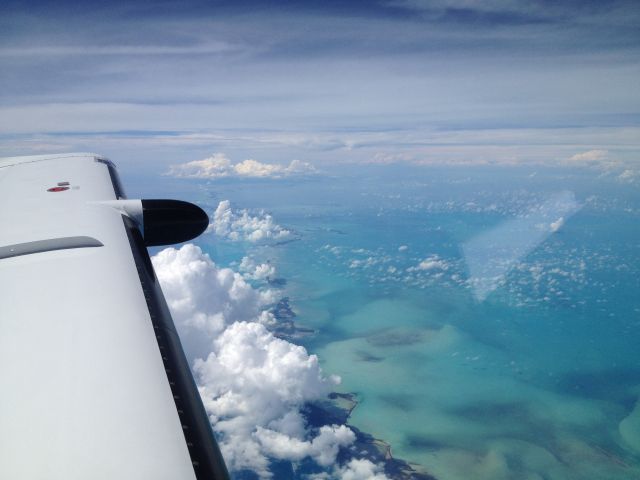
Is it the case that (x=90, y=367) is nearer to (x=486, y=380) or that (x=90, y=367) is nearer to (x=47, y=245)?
(x=47, y=245)

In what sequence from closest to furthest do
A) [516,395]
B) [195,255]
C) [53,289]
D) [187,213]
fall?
[53,289] → [187,213] → [516,395] → [195,255]

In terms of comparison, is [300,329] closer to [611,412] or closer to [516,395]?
[516,395]

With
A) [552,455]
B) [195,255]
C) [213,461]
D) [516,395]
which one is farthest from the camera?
[195,255]

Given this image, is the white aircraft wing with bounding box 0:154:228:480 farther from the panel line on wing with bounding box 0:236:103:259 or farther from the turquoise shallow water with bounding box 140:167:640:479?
the turquoise shallow water with bounding box 140:167:640:479

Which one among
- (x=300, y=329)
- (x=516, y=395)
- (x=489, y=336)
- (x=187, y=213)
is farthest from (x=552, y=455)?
(x=187, y=213)

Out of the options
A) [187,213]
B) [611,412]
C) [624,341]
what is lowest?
[624,341]

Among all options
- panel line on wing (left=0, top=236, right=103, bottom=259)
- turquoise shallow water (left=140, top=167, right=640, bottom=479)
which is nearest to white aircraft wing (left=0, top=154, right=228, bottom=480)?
panel line on wing (left=0, top=236, right=103, bottom=259)
